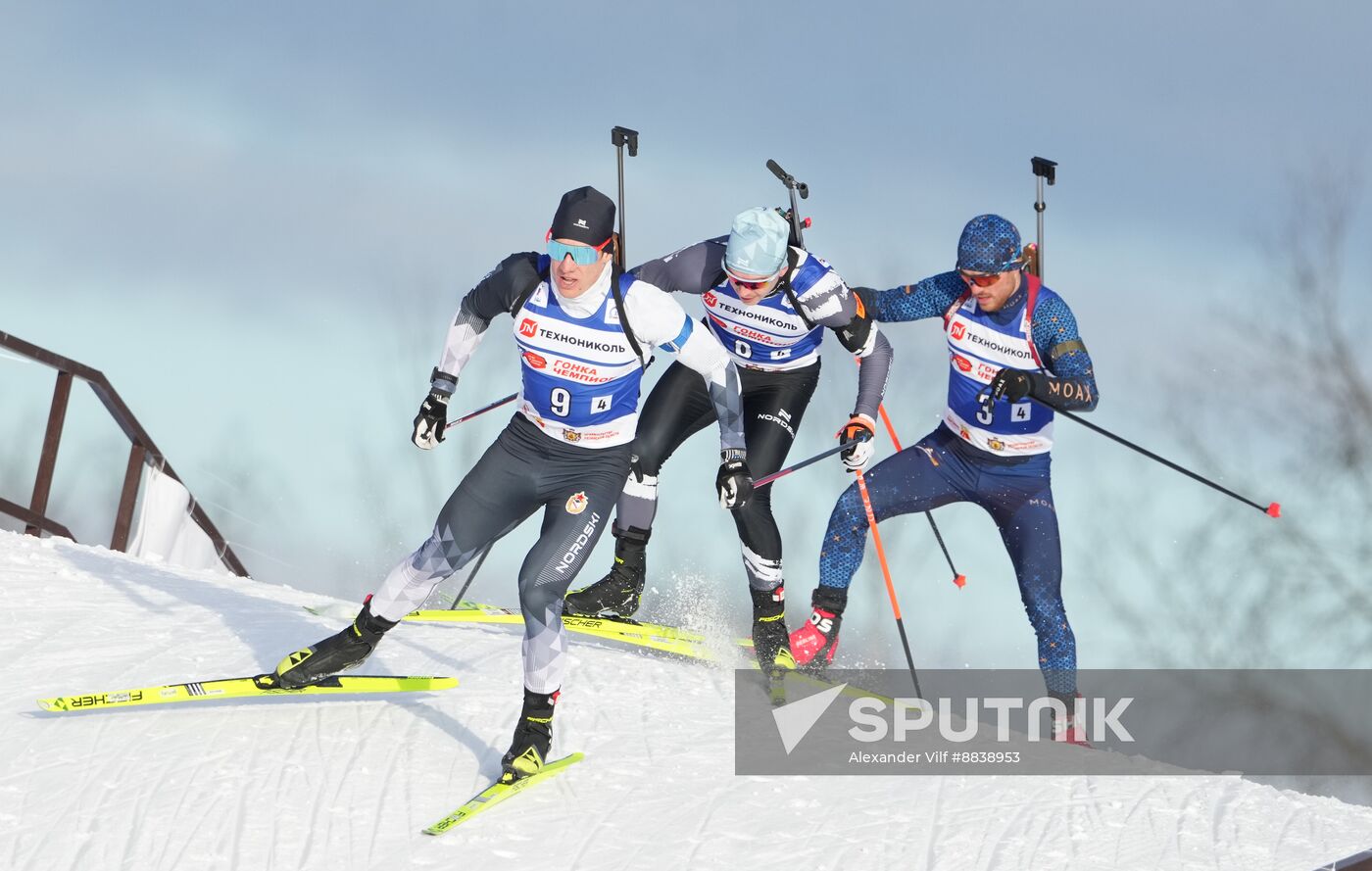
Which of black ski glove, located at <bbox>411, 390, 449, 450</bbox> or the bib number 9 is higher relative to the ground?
the bib number 9

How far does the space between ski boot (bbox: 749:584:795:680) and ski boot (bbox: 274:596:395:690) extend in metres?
1.99

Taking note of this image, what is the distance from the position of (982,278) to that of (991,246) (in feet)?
0.47

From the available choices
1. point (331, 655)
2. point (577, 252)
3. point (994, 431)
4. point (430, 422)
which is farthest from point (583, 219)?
point (994, 431)

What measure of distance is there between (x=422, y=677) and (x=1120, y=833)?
9.32 feet

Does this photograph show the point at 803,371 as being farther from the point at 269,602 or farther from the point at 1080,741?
the point at 269,602

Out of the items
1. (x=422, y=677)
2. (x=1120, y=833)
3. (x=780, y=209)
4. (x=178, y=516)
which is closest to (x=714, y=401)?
(x=780, y=209)

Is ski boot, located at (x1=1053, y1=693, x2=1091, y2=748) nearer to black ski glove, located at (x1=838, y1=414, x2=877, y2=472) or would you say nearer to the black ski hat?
black ski glove, located at (x1=838, y1=414, x2=877, y2=472)

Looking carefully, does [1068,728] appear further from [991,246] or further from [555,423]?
[555,423]

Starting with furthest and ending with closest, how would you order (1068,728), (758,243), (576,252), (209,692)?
1. (1068,728)
2. (758,243)
3. (209,692)
4. (576,252)

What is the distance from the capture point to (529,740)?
525cm

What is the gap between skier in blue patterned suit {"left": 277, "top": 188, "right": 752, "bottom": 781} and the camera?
5102 mm

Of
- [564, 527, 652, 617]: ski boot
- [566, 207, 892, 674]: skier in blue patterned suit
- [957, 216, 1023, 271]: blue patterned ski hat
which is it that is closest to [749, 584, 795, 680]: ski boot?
[566, 207, 892, 674]: skier in blue patterned suit

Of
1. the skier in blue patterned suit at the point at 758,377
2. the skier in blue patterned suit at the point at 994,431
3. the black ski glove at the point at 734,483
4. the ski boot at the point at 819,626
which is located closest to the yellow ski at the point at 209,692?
the skier in blue patterned suit at the point at 758,377

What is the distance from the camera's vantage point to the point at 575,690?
6578 millimetres
